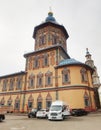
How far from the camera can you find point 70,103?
23281 millimetres

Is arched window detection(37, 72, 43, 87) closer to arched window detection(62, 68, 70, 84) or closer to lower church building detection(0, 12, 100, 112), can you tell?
lower church building detection(0, 12, 100, 112)

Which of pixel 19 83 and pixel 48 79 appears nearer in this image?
pixel 48 79

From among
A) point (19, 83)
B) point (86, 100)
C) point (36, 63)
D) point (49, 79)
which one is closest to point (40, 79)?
point (49, 79)

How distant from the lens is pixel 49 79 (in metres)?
27.2

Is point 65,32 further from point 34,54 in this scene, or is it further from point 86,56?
point 86,56

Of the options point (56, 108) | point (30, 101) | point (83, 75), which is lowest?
point (56, 108)

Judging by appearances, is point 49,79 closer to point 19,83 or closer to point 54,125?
point 19,83

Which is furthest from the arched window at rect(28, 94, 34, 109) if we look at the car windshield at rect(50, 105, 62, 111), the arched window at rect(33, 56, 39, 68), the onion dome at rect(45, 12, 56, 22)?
the onion dome at rect(45, 12, 56, 22)

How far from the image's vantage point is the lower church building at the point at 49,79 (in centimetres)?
2448

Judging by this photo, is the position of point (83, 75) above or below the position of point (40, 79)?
above

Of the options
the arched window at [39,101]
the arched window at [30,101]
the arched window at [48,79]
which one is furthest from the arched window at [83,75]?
the arched window at [30,101]

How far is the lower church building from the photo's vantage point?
24.5 meters

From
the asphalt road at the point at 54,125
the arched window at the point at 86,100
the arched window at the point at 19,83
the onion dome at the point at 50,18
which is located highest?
the onion dome at the point at 50,18

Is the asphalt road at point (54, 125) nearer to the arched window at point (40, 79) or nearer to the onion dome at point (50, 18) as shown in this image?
the arched window at point (40, 79)
